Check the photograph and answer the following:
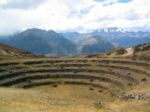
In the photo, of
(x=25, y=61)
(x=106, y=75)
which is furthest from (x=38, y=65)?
(x=106, y=75)

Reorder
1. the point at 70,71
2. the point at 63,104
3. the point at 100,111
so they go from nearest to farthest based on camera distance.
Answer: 1. the point at 100,111
2. the point at 63,104
3. the point at 70,71

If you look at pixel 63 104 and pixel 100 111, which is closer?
pixel 100 111

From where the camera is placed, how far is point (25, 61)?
12162 cm

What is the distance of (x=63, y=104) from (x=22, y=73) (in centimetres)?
5780

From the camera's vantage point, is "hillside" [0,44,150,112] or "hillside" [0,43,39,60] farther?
"hillside" [0,43,39,60]

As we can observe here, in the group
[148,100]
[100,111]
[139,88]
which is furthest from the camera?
[139,88]

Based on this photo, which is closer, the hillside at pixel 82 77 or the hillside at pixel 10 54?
the hillside at pixel 82 77

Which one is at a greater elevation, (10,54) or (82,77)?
(10,54)

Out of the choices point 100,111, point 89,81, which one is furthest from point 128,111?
point 89,81

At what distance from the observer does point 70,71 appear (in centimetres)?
11425

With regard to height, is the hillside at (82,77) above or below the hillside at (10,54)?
below

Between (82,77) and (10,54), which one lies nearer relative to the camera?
(82,77)

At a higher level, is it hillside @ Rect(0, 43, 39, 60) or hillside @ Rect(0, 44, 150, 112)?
hillside @ Rect(0, 43, 39, 60)

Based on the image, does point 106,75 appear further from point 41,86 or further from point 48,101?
point 48,101
